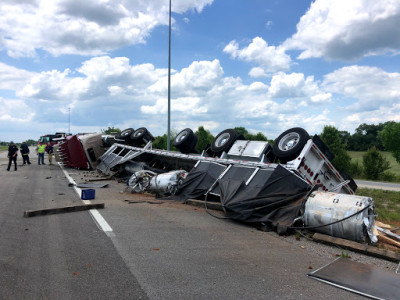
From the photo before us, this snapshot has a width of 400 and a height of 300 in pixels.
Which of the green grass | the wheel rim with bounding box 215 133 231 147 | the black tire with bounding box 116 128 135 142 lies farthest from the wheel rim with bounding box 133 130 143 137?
the green grass

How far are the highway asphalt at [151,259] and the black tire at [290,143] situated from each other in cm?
274

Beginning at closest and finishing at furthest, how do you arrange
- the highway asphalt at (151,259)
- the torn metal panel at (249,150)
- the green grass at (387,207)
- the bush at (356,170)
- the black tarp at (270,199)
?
the highway asphalt at (151,259) → the black tarp at (270,199) → the green grass at (387,207) → the torn metal panel at (249,150) → the bush at (356,170)

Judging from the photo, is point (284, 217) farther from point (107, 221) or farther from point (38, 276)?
point (38, 276)

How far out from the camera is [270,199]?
6.68m

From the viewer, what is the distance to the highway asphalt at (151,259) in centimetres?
350

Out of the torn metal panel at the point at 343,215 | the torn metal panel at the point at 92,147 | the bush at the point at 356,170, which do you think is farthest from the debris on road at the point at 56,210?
the bush at the point at 356,170

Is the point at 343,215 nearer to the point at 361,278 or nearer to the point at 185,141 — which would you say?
the point at 361,278

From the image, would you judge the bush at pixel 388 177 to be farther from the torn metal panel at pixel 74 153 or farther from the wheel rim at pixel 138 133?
the torn metal panel at pixel 74 153

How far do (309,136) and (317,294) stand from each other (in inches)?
216

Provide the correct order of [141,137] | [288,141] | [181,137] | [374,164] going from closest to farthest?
[288,141], [181,137], [141,137], [374,164]

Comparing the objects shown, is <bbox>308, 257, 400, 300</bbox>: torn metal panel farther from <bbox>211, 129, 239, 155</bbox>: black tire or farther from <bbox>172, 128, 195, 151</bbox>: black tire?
<bbox>172, 128, 195, 151</bbox>: black tire

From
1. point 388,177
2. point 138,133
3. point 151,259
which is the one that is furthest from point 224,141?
point 388,177

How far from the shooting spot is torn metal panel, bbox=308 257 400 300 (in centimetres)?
369

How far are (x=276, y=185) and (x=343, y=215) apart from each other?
1.54 meters
